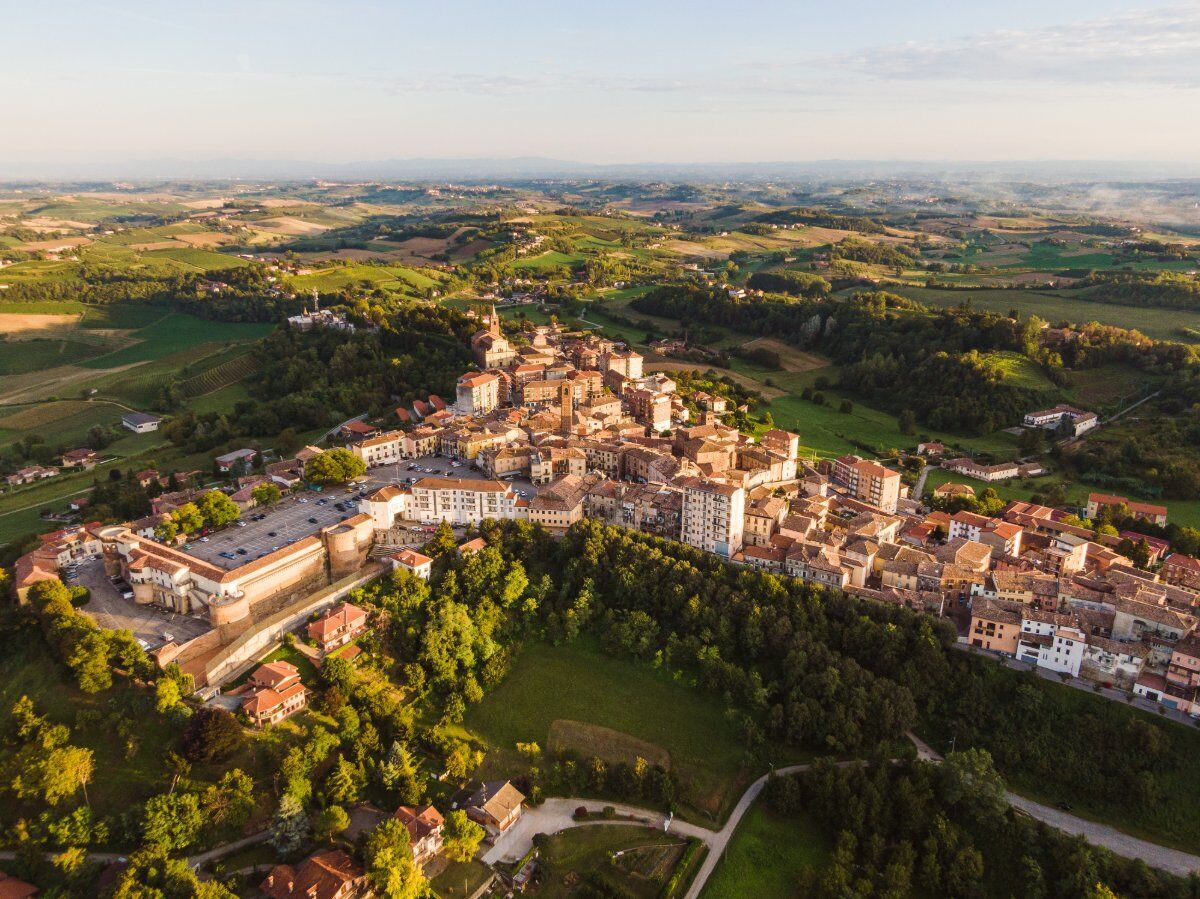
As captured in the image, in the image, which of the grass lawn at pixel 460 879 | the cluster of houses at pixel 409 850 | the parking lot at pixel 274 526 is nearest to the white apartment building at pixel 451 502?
the parking lot at pixel 274 526

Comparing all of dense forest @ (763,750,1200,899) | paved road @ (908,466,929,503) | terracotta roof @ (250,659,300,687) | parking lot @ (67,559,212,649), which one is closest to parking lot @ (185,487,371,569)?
parking lot @ (67,559,212,649)

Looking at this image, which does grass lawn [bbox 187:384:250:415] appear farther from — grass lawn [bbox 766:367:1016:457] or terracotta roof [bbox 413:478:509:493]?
grass lawn [bbox 766:367:1016:457]

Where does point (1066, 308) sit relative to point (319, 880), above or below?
above

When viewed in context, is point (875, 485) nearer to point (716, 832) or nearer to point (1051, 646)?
point (1051, 646)

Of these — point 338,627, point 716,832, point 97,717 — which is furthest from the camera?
point 338,627

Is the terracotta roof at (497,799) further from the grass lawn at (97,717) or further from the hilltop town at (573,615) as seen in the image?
the grass lawn at (97,717)

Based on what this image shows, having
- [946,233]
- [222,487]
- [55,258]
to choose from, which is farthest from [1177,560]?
[55,258]

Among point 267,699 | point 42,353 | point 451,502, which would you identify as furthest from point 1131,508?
point 42,353
